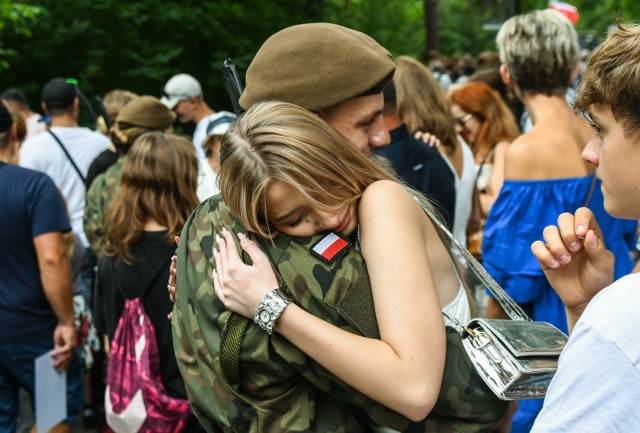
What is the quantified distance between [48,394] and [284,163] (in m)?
2.96

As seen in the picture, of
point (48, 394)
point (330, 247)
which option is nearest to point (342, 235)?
point (330, 247)

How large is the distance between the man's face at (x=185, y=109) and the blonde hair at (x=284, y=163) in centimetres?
589

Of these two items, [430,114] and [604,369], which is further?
[430,114]

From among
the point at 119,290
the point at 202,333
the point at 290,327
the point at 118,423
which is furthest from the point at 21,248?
the point at 290,327

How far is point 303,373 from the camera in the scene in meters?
1.88

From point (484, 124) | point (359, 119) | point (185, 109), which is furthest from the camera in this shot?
point (185, 109)

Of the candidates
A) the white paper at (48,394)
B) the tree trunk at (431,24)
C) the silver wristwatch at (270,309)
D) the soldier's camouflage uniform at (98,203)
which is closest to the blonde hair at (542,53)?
the silver wristwatch at (270,309)

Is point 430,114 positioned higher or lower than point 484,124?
higher

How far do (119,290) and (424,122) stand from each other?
92.4 inches

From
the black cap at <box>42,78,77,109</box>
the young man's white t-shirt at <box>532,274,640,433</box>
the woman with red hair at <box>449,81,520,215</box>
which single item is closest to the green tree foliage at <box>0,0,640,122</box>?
the black cap at <box>42,78,77,109</box>

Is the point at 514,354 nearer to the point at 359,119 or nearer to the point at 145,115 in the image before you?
the point at 359,119

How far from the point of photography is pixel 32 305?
429 centimetres

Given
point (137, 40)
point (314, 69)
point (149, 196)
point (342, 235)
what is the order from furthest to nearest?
point (137, 40) → point (149, 196) → point (314, 69) → point (342, 235)

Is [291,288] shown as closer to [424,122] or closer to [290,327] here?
[290,327]
